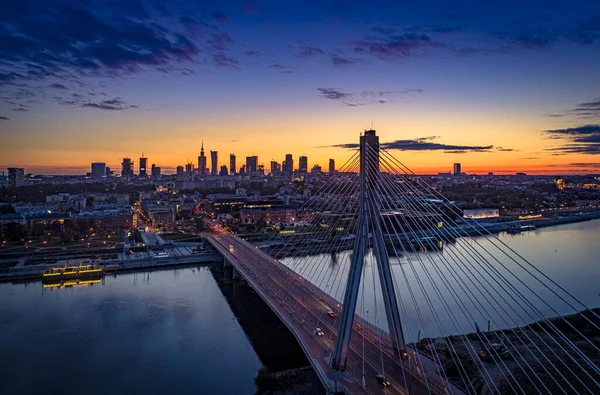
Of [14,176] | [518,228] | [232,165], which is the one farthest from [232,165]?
[518,228]

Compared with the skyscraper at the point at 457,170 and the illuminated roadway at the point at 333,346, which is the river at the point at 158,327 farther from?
the skyscraper at the point at 457,170

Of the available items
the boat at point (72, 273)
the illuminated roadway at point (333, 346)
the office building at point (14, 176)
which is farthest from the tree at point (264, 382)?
the office building at point (14, 176)

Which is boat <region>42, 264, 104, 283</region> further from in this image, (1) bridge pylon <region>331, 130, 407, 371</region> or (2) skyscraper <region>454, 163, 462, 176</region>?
(2) skyscraper <region>454, 163, 462, 176</region>

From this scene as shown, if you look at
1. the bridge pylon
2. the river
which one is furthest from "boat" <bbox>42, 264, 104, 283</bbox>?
the bridge pylon

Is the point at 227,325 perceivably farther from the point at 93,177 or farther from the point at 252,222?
the point at 93,177

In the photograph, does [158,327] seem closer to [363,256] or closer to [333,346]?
[333,346]

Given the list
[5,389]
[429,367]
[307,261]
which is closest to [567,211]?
[307,261]

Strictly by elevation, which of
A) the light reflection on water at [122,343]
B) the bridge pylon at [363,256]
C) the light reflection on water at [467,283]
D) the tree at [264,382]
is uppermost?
the bridge pylon at [363,256]
